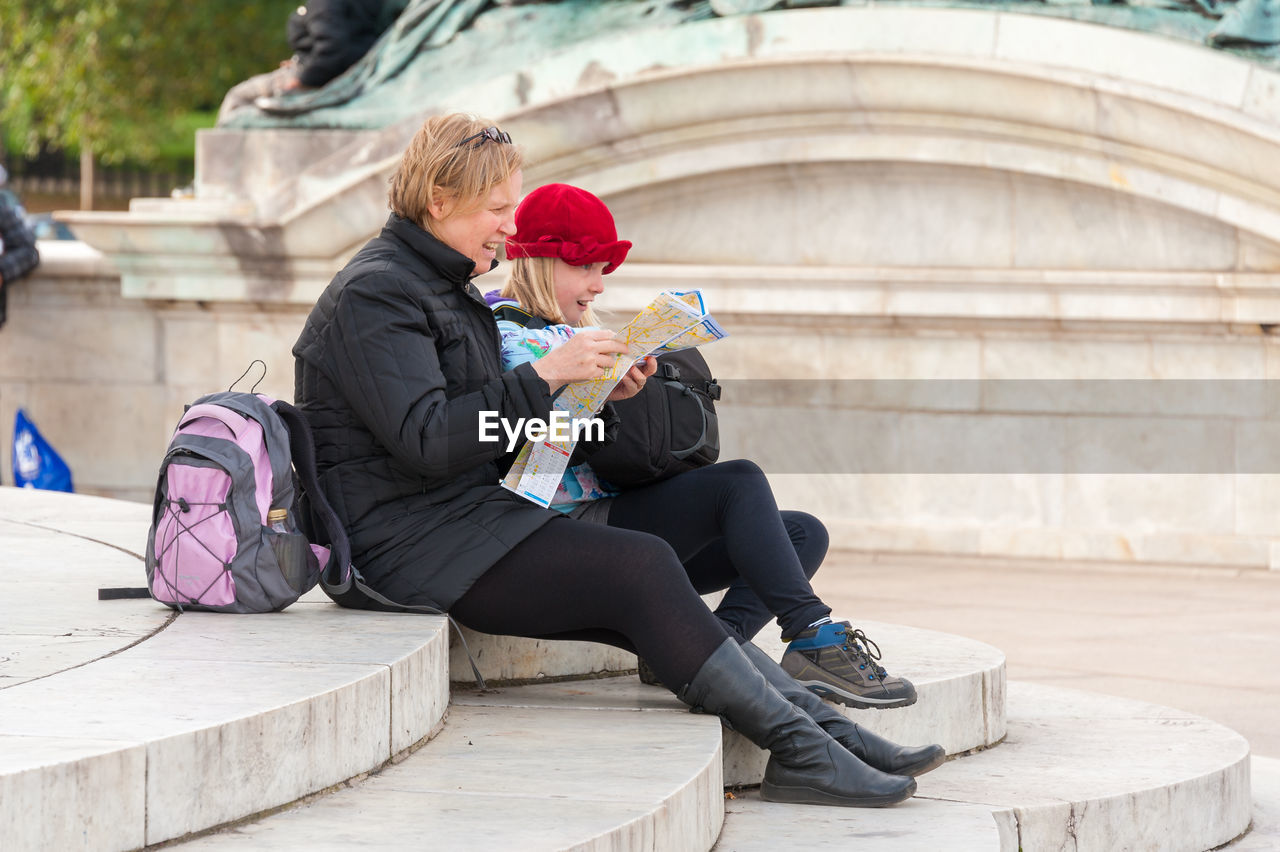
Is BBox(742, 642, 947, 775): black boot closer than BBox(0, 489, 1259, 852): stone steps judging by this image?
No

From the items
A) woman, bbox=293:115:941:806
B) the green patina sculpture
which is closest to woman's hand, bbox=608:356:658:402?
woman, bbox=293:115:941:806

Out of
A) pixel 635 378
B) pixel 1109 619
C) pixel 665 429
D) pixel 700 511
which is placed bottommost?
pixel 1109 619

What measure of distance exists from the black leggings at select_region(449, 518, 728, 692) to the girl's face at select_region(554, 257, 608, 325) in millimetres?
658

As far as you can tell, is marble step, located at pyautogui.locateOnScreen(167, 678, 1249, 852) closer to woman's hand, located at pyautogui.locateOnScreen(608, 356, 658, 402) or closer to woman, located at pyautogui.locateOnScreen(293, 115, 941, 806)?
woman, located at pyautogui.locateOnScreen(293, 115, 941, 806)

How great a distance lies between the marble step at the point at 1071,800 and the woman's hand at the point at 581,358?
0.94 m

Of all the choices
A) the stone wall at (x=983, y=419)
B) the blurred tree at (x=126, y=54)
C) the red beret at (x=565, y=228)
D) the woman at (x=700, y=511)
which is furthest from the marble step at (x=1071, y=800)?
the blurred tree at (x=126, y=54)

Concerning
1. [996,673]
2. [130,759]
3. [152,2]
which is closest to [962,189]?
[996,673]

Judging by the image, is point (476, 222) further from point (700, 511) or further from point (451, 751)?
point (451, 751)

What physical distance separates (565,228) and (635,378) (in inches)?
20.1

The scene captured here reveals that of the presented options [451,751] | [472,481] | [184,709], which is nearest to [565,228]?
[472,481]

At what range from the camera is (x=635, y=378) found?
3.77 meters

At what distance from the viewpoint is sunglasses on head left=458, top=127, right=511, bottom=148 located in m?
3.77

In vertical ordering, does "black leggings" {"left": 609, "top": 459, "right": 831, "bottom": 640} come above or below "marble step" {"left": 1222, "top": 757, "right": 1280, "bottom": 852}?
above

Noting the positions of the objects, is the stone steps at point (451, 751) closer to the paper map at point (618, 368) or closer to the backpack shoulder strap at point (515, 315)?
the paper map at point (618, 368)
